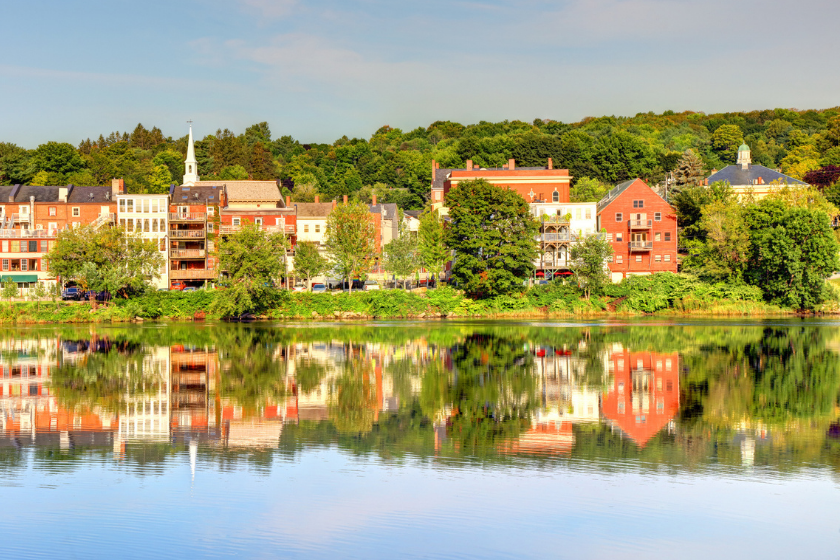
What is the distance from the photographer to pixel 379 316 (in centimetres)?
7156

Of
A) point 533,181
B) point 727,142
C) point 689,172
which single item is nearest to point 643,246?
point 533,181

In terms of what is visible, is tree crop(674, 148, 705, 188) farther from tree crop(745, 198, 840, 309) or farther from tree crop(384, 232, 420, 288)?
tree crop(384, 232, 420, 288)

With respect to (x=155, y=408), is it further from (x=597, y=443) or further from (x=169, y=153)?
(x=169, y=153)

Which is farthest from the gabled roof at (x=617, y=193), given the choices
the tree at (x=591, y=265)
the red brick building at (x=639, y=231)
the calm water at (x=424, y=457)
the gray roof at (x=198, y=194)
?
the calm water at (x=424, y=457)

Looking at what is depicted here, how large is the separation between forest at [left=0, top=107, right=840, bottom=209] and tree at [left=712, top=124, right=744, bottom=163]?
195 mm

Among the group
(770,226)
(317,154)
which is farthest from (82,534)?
(317,154)

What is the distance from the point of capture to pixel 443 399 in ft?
97.3

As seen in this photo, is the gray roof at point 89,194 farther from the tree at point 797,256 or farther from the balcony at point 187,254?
the tree at point 797,256

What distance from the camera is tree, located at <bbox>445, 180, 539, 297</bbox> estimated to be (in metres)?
71.8

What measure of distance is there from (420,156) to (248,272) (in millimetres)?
98069

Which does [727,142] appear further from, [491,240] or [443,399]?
[443,399]

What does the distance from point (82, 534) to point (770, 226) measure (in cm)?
6639

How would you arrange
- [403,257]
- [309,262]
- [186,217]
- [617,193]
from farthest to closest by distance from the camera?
[186,217]
[617,193]
[403,257]
[309,262]

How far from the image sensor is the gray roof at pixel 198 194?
9162cm
